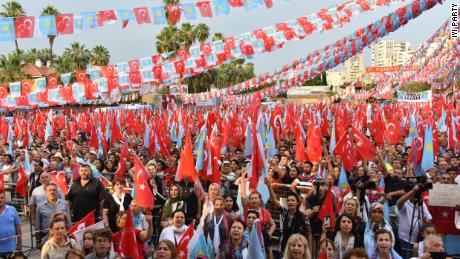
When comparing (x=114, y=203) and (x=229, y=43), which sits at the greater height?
(x=229, y=43)

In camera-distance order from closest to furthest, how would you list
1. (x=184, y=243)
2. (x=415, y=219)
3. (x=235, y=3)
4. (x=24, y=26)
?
(x=184, y=243)
(x=415, y=219)
(x=24, y=26)
(x=235, y=3)

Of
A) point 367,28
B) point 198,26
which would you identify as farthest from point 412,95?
point 198,26

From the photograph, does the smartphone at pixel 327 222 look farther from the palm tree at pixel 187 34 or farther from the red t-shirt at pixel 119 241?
the palm tree at pixel 187 34

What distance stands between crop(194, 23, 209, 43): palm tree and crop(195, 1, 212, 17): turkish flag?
38.6m

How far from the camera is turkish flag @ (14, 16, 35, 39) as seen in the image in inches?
538

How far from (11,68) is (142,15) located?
3791 centimetres

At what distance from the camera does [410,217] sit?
6418mm

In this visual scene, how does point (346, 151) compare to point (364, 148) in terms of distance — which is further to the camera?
point (364, 148)

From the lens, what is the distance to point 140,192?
6.82 m

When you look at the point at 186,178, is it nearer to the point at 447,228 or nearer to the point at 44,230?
the point at 44,230

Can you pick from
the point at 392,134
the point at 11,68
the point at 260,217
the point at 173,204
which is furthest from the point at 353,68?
the point at 260,217

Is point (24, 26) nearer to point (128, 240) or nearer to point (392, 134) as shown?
point (128, 240)

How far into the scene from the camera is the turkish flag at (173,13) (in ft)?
53.0

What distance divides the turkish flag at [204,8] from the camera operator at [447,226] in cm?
1080
